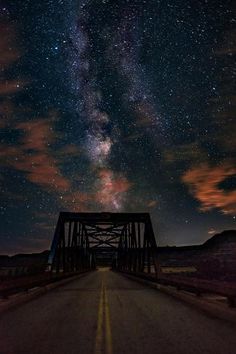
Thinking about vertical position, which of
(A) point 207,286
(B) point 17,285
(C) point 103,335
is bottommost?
(C) point 103,335

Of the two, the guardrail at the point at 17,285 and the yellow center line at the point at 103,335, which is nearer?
the yellow center line at the point at 103,335

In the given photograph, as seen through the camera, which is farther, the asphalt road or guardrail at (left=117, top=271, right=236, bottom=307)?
guardrail at (left=117, top=271, right=236, bottom=307)

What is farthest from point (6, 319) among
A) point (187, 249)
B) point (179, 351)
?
point (187, 249)

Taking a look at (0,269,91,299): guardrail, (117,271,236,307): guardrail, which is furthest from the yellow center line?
(0,269,91,299): guardrail

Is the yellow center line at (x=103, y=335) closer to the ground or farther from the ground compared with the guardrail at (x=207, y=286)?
closer to the ground

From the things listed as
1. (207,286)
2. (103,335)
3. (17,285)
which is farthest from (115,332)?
(17,285)

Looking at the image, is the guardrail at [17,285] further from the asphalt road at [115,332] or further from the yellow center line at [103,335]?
the yellow center line at [103,335]

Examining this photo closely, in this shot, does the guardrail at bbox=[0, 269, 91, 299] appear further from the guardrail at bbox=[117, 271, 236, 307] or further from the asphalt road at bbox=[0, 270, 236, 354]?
the guardrail at bbox=[117, 271, 236, 307]

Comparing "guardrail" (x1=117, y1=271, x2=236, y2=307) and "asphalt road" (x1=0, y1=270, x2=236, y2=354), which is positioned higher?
"guardrail" (x1=117, y1=271, x2=236, y2=307)

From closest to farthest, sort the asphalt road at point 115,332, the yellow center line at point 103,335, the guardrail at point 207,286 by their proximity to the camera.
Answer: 1. the yellow center line at point 103,335
2. the asphalt road at point 115,332
3. the guardrail at point 207,286

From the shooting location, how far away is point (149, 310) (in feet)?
45.1

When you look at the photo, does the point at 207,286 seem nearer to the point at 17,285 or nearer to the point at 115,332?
the point at 115,332

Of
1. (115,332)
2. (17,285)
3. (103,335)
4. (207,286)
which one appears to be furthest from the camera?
(17,285)

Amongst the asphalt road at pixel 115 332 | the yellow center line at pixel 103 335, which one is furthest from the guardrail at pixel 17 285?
the yellow center line at pixel 103 335
